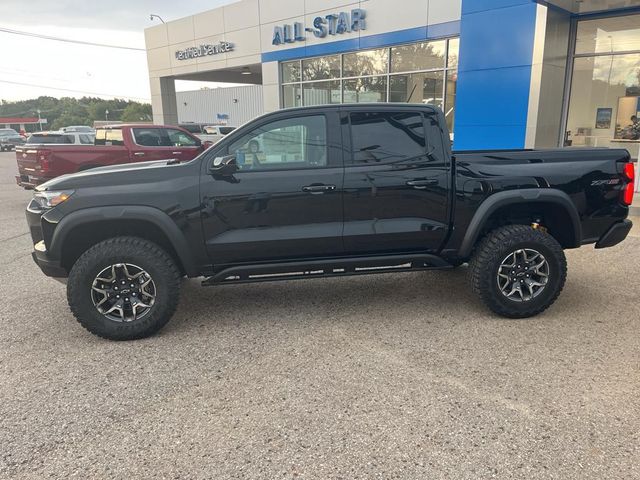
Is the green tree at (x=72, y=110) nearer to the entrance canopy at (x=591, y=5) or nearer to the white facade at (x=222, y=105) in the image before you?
the white facade at (x=222, y=105)

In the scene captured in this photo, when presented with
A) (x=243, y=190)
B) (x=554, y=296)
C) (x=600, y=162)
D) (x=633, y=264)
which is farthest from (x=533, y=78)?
(x=243, y=190)

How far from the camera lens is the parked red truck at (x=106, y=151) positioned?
9.89 m

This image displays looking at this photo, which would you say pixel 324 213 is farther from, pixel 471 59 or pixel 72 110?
pixel 72 110

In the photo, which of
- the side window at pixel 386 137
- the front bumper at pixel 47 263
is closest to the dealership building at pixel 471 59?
the side window at pixel 386 137

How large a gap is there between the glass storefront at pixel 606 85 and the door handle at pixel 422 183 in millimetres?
9953

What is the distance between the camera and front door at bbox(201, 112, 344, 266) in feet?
13.1

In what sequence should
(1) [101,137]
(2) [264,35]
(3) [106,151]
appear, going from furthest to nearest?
(2) [264,35] → (1) [101,137] → (3) [106,151]

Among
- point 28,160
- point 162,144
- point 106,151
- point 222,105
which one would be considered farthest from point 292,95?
point 222,105

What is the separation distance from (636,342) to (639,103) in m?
10.00

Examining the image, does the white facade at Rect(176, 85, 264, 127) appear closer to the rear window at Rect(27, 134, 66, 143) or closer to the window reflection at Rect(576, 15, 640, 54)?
the rear window at Rect(27, 134, 66, 143)

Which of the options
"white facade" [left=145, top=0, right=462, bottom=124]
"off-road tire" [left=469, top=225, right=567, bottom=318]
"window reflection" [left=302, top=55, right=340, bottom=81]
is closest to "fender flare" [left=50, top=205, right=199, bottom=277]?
"off-road tire" [left=469, top=225, right=567, bottom=318]

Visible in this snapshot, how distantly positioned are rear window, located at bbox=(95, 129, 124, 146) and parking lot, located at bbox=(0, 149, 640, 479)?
725 centimetres

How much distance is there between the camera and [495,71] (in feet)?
37.6

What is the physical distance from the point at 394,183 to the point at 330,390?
186cm
